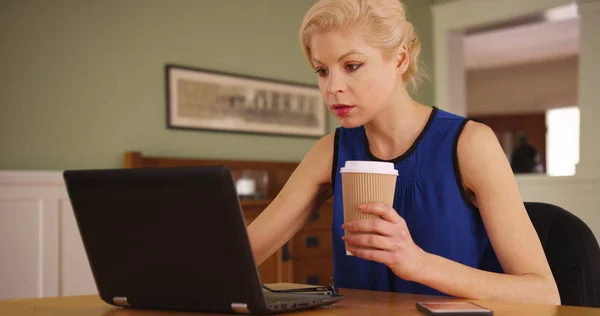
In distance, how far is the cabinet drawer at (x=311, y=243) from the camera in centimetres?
366

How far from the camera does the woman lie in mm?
1083

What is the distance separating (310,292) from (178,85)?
2.68 meters

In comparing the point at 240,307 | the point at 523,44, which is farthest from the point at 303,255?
the point at 523,44

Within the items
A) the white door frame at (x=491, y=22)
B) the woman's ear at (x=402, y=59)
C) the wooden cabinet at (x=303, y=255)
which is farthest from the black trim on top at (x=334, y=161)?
the white door frame at (x=491, y=22)

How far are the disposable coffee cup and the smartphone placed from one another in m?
0.15

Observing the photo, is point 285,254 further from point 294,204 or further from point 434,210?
point 434,210

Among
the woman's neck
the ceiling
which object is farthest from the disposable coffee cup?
the ceiling

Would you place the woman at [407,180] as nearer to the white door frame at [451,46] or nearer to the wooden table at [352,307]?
the wooden table at [352,307]

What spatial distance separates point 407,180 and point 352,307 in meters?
0.48

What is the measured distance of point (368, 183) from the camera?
91 cm

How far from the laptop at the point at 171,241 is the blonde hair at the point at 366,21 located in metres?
0.52

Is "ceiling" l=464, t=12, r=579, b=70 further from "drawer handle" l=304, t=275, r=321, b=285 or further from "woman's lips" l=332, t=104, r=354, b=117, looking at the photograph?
"woman's lips" l=332, t=104, r=354, b=117

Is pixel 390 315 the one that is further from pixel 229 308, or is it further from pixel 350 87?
pixel 350 87

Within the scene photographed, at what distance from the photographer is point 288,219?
146 cm
